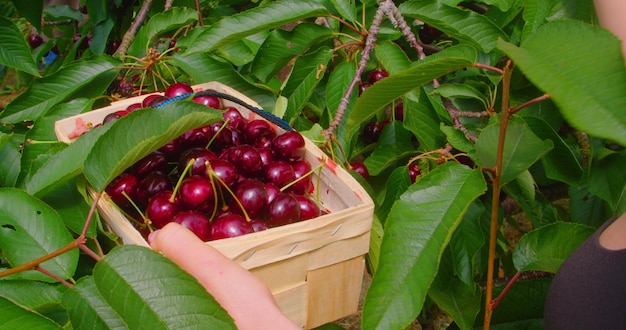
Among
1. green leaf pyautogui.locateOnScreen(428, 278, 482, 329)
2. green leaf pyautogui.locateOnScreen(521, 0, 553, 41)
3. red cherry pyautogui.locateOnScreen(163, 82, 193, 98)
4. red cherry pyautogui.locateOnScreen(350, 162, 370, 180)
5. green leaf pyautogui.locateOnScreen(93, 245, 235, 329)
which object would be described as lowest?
green leaf pyautogui.locateOnScreen(428, 278, 482, 329)

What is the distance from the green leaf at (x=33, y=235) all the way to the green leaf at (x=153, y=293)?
0.46ft

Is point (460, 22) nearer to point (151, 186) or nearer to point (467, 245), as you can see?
point (467, 245)

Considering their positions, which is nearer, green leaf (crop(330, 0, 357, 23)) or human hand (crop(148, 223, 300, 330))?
human hand (crop(148, 223, 300, 330))

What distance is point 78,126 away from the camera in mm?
926

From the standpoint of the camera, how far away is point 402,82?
712 millimetres

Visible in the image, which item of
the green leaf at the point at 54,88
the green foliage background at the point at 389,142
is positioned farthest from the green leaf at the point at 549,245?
the green leaf at the point at 54,88

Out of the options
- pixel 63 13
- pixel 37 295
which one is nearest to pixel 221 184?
pixel 37 295

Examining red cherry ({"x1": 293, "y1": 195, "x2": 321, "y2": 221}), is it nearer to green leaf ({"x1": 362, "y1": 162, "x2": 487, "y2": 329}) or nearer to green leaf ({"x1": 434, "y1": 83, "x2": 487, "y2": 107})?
green leaf ({"x1": 362, "y1": 162, "x2": 487, "y2": 329})

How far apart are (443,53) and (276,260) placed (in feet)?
1.31

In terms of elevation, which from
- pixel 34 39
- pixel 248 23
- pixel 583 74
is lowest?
pixel 34 39

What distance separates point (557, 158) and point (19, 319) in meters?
0.75

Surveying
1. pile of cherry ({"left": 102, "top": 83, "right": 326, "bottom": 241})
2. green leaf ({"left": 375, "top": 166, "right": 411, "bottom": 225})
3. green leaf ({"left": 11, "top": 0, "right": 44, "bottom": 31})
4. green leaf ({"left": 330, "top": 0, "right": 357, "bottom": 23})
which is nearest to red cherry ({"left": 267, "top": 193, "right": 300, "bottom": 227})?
pile of cherry ({"left": 102, "top": 83, "right": 326, "bottom": 241})

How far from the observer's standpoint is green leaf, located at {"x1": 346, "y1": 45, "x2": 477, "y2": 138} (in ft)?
2.20

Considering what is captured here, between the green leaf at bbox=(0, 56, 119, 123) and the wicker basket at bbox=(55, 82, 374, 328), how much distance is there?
25 cm
